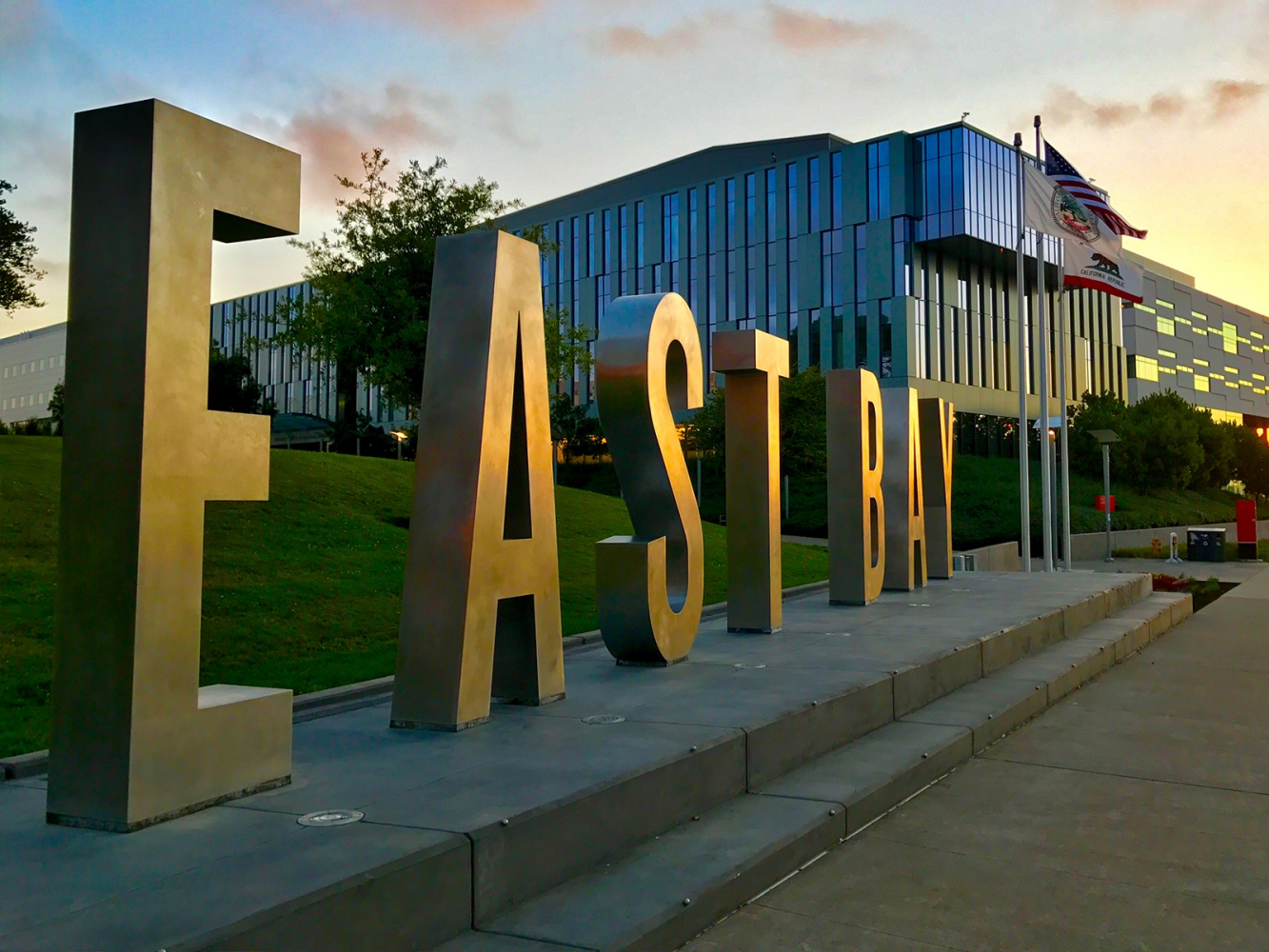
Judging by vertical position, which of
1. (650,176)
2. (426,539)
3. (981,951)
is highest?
(650,176)

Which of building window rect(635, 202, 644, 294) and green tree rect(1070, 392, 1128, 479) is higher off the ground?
building window rect(635, 202, 644, 294)

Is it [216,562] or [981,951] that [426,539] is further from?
[216,562]

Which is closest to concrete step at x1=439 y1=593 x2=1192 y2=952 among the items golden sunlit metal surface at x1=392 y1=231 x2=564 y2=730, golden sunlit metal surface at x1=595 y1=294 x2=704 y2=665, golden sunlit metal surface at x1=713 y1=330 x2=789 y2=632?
golden sunlit metal surface at x1=392 y1=231 x2=564 y2=730

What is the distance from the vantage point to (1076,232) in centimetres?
2081

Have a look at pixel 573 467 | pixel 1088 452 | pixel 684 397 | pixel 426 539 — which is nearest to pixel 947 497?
pixel 684 397

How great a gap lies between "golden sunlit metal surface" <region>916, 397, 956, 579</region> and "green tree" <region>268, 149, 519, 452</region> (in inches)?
476

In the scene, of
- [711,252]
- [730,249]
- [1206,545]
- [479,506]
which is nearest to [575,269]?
[711,252]

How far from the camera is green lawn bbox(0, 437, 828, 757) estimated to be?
30.6 ft

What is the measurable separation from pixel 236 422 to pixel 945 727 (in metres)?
5.27

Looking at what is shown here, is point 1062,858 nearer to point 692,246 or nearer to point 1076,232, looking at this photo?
point 1076,232

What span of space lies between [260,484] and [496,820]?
6.30 feet

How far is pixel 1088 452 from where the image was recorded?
4888cm

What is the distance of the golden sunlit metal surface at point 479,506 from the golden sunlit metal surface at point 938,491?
38.8ft

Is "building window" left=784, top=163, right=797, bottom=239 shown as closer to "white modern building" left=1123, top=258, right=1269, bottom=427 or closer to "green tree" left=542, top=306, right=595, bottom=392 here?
"green tree" left=542, top=306, right=595, bottom=392
